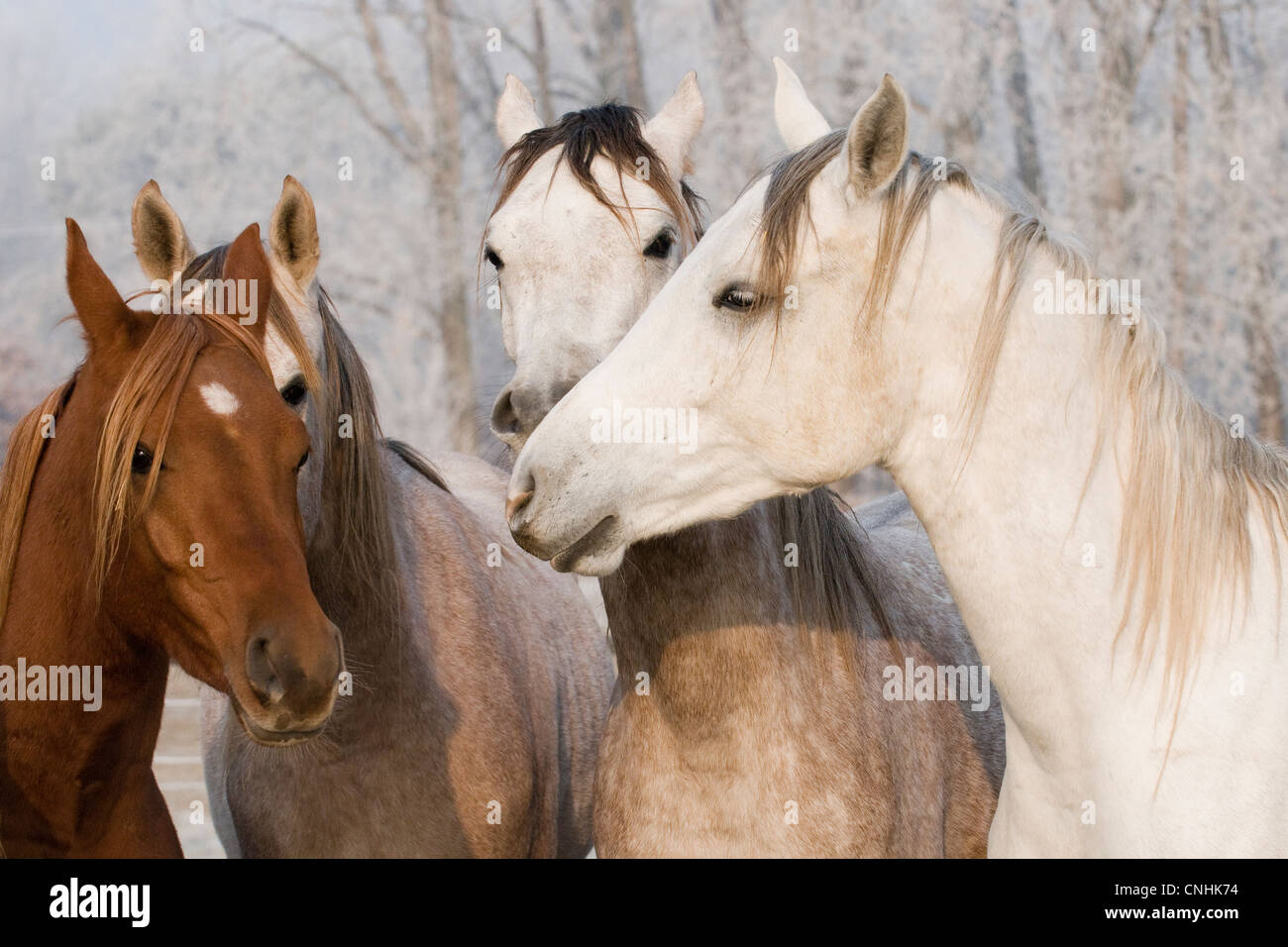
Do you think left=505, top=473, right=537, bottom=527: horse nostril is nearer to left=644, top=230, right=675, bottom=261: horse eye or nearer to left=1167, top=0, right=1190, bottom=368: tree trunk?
left=644, top=230, right=675, bottom=261: horse eye

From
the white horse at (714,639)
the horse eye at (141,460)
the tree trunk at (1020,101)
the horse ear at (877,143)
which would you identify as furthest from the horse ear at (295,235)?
the tree trunk at (1020,101)

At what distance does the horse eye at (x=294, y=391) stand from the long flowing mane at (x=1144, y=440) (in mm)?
1248

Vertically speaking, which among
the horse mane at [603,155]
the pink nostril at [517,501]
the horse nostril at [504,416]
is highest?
the horse mane at [603,155]

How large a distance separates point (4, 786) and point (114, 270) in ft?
49.4

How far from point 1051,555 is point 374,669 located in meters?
1.75

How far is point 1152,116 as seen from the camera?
15.0m

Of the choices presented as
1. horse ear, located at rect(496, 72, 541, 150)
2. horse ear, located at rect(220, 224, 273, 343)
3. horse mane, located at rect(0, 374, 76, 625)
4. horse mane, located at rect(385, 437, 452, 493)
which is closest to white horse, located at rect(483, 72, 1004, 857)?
horse ear, located at rect(496, 72, 541, 150)

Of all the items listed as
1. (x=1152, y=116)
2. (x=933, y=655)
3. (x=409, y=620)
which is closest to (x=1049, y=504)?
(x=933, y=655)

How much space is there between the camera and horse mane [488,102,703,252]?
3352 mm

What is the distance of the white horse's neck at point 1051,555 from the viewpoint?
233 cm

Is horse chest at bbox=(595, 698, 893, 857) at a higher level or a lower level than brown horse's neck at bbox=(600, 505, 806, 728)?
lower

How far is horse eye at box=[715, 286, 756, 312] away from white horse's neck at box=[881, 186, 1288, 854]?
319mm

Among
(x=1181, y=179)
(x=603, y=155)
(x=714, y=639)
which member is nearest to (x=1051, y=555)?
(x=714, y=639)

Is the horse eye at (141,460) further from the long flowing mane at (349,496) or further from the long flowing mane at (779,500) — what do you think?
the long flowing mane at (779,500)
